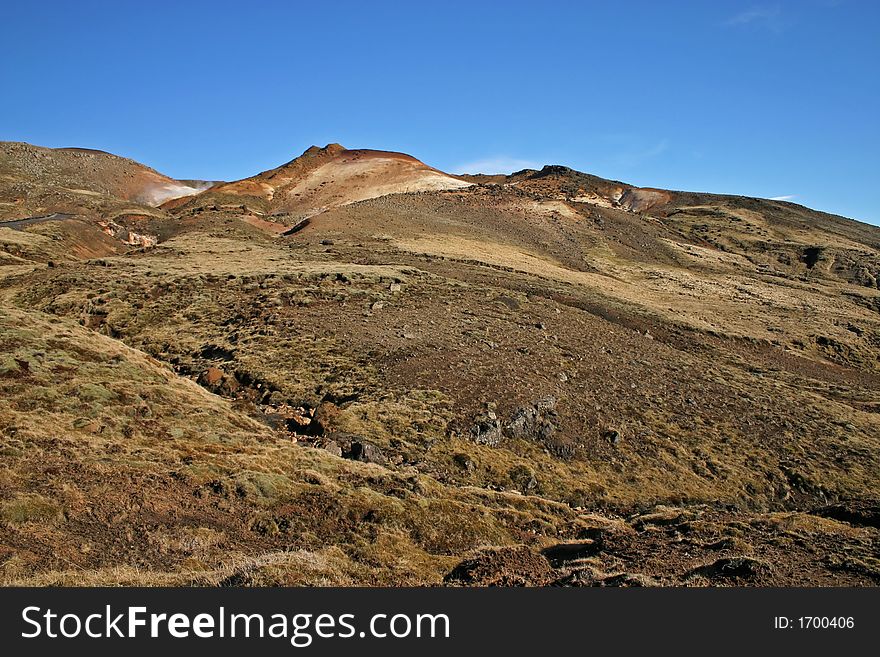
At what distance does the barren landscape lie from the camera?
40.5 feet

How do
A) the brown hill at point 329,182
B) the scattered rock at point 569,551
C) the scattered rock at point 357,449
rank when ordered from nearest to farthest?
the scattered rock at point 569,551
the scattered rock at point 357,449
the brown hill at point 329,182

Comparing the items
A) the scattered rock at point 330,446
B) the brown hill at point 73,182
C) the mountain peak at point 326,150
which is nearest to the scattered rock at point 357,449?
the scattered rock at point 330,446

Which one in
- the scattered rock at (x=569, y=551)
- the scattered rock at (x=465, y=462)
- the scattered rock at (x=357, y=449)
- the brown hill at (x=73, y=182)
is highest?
the brown hill at (x=73, y=182)

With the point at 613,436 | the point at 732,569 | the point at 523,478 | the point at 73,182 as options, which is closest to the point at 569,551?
the point at 732,569

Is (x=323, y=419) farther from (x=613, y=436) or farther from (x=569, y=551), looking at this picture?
(x=613, y=436)

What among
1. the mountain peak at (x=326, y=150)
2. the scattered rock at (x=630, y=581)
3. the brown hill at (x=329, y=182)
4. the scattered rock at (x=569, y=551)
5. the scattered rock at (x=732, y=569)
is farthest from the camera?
the mountain peak at (x=326, y=150)

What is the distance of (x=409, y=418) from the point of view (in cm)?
2198

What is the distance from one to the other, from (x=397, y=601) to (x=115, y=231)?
59.9 metres

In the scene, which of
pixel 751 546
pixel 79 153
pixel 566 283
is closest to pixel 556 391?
pixel 751 546

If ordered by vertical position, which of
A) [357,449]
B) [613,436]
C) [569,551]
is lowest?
[569,551]

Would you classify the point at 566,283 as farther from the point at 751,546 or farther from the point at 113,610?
the point at 113,610

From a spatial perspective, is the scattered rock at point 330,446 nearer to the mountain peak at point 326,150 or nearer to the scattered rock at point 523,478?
the scattered rock at point 523,478

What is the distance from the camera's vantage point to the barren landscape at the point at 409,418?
12.3m

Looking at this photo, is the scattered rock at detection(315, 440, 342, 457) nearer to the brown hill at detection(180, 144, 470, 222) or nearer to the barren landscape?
the barren landscape
